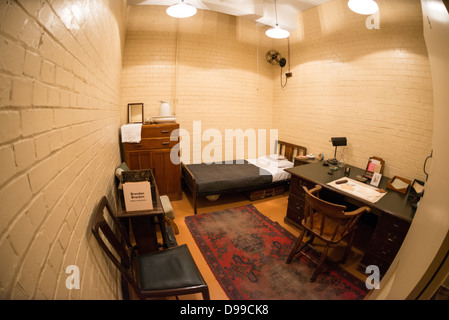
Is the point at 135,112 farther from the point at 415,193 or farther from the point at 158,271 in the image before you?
the point at 415,193

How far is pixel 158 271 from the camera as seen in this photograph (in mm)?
1607

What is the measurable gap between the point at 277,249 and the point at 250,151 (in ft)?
9.05

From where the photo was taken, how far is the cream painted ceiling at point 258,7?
10.1 feet

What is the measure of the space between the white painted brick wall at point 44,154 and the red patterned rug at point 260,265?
1.46 m

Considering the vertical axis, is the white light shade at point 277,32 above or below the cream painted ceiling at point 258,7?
below

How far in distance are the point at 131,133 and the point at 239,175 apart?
2.07 m

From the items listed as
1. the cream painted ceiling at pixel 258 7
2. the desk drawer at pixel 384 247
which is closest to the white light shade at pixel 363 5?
the cream painted ceiling at pixel 258 7

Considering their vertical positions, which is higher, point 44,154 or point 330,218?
point 44,154

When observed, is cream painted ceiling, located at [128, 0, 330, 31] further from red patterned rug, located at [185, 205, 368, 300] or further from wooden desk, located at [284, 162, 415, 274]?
red patterned rug, located at [185, 205, 368, 300]

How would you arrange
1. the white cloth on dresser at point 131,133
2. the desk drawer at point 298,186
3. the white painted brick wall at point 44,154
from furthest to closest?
the white cloth on dresser at point 131,133 < the desk drawer at point 298,186 < the white painted brick wall at point 44,154

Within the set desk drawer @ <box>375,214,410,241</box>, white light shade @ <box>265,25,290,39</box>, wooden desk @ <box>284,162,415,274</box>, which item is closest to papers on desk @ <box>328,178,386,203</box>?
wooden desk @ <box>284,162,415,274</box>

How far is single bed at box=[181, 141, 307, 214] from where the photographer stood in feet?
11.4

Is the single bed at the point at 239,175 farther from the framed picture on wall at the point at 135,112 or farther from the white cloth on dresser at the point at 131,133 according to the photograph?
the framed picture on wall at the point at 135,112

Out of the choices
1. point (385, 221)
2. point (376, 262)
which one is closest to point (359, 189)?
point (385, 221)
